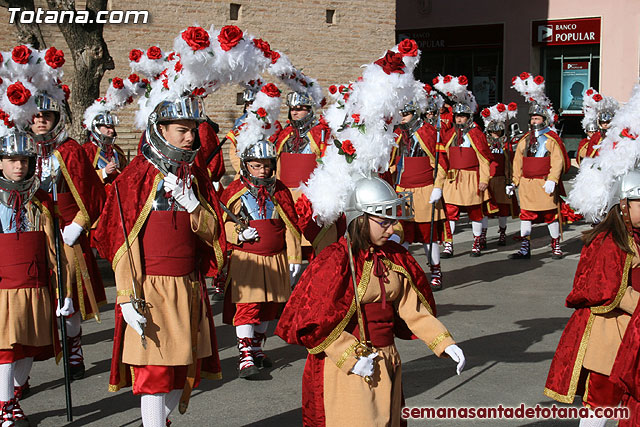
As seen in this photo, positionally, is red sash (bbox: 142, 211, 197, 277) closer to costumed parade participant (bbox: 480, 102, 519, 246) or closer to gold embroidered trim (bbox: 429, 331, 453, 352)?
gold embroidered trim (bbox: 429, 331, 453, 352)

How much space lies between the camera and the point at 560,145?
41.3 ft

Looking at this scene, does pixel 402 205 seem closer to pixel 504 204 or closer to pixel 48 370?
pixel 48 370

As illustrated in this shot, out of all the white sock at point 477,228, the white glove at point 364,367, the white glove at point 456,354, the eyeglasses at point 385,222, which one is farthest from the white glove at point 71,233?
the white sock at point 477,228

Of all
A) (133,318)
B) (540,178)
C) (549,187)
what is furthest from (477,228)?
(133,318)

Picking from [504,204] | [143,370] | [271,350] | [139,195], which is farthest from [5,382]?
[504,204]

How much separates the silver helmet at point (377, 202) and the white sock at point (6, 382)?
8.93ft

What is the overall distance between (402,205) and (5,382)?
303 centimetres

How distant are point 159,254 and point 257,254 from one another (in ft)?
7.34

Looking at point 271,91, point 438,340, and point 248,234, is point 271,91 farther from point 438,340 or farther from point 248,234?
point 438,340

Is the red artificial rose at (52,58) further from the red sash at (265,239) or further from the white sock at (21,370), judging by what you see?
the white sock at (21,370)

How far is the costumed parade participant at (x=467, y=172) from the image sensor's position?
511 inches

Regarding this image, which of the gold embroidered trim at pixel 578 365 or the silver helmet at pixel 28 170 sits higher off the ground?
the silver helmet at pixel 28 170

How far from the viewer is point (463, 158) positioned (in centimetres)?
1322

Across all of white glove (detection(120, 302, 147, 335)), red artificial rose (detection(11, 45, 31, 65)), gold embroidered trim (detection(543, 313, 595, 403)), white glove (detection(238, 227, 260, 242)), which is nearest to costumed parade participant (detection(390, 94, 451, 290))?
white glove (detection(238, 227, 260, 242))
